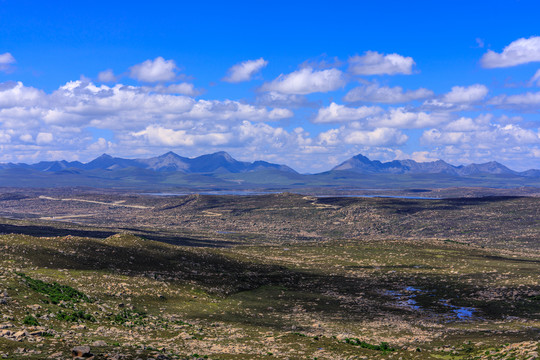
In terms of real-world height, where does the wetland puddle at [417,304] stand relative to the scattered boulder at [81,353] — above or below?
below

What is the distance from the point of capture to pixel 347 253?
342 feet

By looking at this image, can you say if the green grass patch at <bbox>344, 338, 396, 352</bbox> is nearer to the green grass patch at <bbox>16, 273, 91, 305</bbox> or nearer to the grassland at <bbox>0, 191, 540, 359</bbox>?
the grassland at <bbox>0, 191, 540, 359</bbox>

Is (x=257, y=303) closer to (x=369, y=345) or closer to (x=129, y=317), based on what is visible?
(x=129, y=317)

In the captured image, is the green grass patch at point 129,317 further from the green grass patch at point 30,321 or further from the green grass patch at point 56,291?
the green grass patch at point 30,321

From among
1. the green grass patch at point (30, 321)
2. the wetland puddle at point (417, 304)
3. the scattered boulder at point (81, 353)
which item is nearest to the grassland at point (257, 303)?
the green grass patch at point (30, 321)

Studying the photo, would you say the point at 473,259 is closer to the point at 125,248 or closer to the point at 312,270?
the point at 312,270

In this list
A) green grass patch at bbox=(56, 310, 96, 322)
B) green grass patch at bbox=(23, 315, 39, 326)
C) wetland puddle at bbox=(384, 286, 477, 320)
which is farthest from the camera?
wetland puddle at bbox=(384, 286, 477, 320)

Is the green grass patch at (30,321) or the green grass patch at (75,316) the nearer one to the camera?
the green grass patch at (30,321)

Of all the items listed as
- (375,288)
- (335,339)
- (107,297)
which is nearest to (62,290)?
(107,297)

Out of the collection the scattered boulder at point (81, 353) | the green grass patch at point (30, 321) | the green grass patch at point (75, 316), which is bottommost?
the green grass patch at point (75, 316)

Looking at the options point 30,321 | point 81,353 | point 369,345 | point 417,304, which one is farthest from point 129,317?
point 417,304

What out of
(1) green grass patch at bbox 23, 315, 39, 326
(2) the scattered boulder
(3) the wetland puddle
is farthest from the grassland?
(2) the scattered boulder

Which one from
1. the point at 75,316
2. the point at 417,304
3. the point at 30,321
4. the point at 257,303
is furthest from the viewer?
the point at 417,304

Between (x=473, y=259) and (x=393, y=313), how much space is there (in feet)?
170
